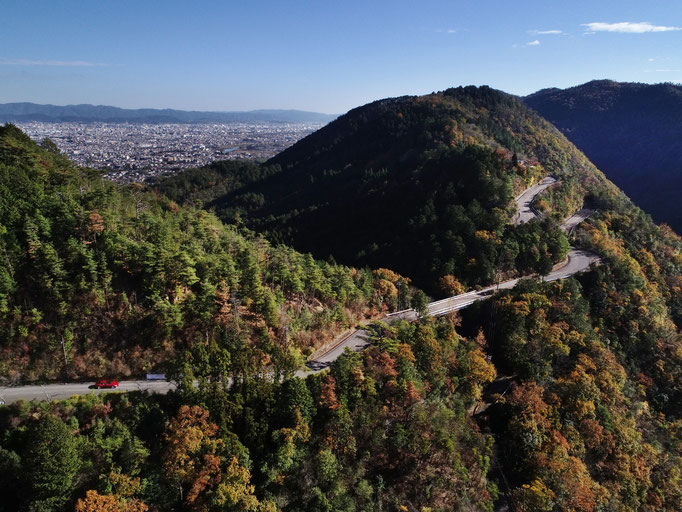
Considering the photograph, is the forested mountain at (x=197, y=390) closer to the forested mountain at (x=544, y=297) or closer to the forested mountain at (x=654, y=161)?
the forested mountain at (x=544, y=297)

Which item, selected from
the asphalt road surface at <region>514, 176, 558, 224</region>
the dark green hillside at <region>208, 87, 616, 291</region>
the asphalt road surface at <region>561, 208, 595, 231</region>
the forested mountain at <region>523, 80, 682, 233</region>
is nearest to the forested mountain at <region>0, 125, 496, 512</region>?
the dark green hillside at <region>208, 87, 616, 291</region>

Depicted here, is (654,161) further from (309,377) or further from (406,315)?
(309,377)

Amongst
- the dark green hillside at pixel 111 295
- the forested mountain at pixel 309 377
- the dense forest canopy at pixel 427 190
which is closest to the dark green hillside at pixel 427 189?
the dense forest canopy at pixel 427 190

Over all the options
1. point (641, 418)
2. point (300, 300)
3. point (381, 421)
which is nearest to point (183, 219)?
point (300, 300)

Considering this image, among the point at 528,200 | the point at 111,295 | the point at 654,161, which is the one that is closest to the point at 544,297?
the point at 528,200

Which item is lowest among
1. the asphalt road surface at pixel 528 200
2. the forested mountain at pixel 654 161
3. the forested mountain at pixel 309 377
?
the forested mountain at pixel 309 377

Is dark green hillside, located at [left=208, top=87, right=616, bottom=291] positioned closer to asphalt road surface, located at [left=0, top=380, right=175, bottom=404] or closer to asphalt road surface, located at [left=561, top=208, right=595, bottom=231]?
asphalt road surface, located at [left=561, top=208, right=595, bottom=231]

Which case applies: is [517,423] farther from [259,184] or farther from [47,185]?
[259,184]
